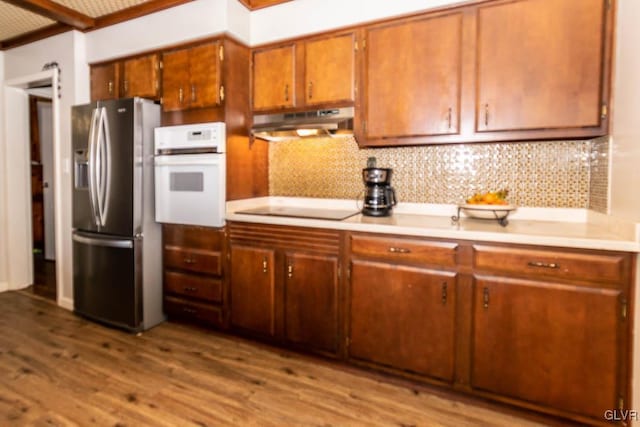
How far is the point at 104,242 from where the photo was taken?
2.73m

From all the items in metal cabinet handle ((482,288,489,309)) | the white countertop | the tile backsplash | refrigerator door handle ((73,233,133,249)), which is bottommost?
metal cabinet handle ((482,288,489,309))

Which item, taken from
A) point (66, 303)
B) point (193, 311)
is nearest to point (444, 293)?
point (193, 311)

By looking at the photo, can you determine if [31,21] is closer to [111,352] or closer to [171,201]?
[171,201]

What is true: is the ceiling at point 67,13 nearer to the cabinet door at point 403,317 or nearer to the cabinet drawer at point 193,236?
the cabinet drawer at point 193,236

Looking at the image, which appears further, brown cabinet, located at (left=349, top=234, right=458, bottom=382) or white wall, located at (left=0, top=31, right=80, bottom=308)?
white wall, located at (left=0, top=31, right=80, bottom=308)

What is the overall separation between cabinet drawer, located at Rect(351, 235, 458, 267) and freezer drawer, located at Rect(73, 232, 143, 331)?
1.71m

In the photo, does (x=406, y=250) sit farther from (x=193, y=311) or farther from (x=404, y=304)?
(x=193, y=311)

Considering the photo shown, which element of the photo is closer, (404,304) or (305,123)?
(404,304)

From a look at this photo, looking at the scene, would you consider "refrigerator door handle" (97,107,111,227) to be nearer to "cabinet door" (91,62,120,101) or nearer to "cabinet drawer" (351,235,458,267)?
"cabinet door" (91,62,120,101)

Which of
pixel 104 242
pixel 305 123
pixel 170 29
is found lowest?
pixel 104 242

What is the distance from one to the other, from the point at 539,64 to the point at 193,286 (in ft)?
8.81

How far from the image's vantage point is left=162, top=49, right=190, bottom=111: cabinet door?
266 centimetres

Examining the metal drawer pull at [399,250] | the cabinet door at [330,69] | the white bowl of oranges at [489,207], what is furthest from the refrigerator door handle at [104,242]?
the white bowl of oranges at [489,207]

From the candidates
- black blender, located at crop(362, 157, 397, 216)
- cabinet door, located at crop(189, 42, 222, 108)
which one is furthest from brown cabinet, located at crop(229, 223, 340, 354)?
cabinet door, located at crop(189, 42, 222, 108)
